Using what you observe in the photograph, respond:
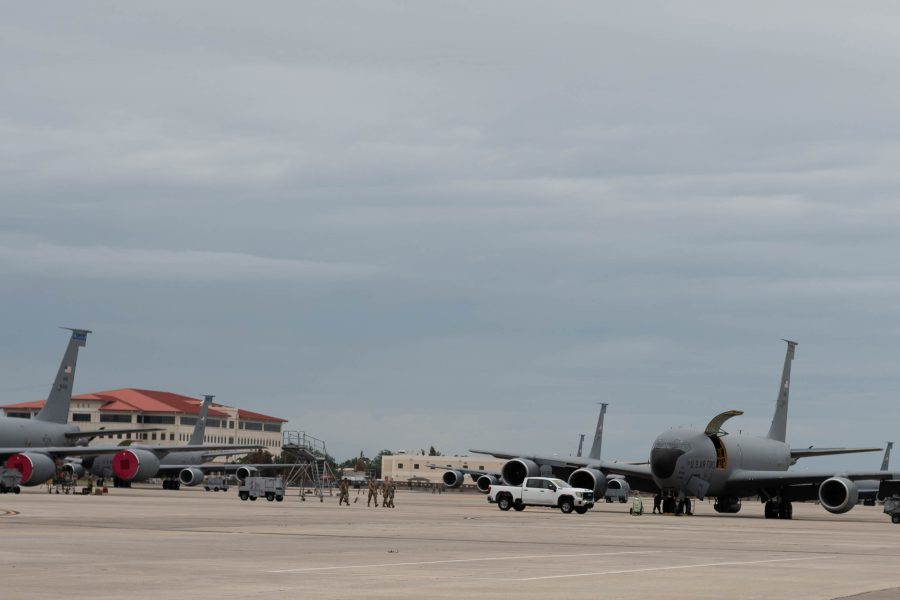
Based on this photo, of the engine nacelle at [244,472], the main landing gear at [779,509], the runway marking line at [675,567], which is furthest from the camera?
the engine nacelle at [244,472]

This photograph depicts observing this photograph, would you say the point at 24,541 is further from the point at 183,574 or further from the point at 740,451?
the point at 740,451

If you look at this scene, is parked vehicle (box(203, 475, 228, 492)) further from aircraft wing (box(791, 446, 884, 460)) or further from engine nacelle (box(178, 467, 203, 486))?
aircraft wing (box(791, 446, 884, 460))

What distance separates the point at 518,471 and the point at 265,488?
13.8 meters

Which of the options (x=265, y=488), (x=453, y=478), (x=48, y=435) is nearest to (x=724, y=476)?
(x=265, y=488)

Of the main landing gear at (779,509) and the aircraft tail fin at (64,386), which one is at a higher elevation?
the aircraft tail fin at (64,386)

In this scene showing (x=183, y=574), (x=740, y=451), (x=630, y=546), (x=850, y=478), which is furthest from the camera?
(x=740, y=451)

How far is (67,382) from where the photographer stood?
91688 mm

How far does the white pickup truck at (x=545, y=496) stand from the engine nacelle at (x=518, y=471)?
29.6 ft

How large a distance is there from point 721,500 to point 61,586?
2251 inches

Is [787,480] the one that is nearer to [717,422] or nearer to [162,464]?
[717,422]

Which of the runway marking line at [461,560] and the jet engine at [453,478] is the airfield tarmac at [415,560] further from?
the jet engine at [453,478]

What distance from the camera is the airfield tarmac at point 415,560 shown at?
1981 centimetres

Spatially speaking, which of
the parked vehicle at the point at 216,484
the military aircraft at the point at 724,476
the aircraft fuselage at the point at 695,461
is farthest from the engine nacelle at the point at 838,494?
the parked vehicle at the point at 216,484

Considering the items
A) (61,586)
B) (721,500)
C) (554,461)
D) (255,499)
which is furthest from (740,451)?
(61,586)
